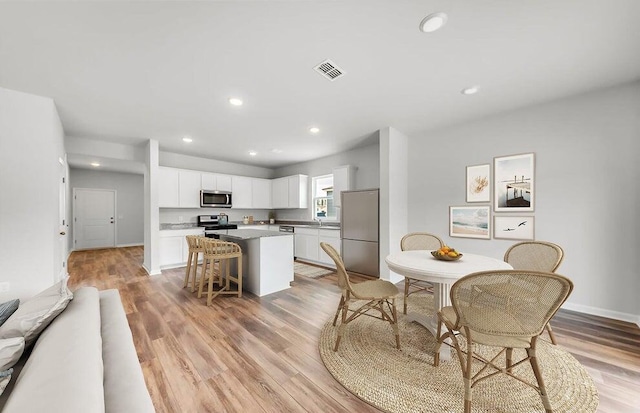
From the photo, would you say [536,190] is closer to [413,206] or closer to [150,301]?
Result: [413,206]

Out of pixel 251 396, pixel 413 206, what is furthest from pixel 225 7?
pixel 413 206

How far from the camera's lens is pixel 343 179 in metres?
5.16

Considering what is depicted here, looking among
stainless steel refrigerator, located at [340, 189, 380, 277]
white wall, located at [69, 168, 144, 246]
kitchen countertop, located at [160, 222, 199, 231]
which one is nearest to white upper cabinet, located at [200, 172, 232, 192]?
kitchen countertop, located at [160, 222, 199, 231]

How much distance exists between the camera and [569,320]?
265cm

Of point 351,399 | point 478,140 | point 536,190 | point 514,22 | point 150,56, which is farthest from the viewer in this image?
point 478,140

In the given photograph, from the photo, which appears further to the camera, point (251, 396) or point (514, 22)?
point (514, 22)

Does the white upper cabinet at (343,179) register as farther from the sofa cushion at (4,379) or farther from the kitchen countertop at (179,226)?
the sofa cushion at (4,379)

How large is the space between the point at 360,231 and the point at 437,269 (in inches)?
104

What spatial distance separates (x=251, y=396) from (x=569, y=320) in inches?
135

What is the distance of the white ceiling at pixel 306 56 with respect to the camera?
65.6 inches

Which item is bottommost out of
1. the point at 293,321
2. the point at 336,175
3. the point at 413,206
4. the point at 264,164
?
the point at 293,321

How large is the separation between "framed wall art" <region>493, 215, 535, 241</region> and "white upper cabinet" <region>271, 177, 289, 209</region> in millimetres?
4634

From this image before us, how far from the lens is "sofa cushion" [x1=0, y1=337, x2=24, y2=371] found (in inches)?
34.6

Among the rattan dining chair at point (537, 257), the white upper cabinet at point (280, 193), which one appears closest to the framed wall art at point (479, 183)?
the rattan dining chair at point (537, 257)
